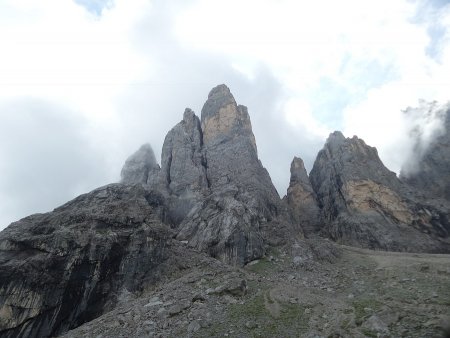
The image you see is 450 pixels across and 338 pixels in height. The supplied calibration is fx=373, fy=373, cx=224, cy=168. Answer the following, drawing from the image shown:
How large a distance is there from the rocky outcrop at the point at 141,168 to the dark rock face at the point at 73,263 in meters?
→ 38.9

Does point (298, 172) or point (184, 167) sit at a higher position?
point (298, 172)

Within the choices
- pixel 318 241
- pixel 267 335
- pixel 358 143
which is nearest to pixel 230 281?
pixel 267 335

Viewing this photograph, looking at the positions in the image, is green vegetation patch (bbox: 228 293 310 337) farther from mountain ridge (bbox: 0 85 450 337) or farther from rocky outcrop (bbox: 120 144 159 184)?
rocky outcrop (bbox: 120 144 159 184)

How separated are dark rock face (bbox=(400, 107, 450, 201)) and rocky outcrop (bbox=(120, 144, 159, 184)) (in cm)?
6119

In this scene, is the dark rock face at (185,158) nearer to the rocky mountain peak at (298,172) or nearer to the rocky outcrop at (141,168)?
the rocky outcrop at (141,168)

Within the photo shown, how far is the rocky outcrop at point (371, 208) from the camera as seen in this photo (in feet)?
223

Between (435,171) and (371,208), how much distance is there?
21.7 metres

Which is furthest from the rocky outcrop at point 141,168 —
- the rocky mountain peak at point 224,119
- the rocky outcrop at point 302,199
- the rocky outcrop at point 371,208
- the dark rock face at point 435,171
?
the dark rock face at point 435,171

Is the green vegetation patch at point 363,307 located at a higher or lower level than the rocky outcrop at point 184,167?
lower

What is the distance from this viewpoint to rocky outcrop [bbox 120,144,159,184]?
93000 millimetres

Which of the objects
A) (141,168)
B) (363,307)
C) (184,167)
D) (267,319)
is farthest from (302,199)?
(267,319)

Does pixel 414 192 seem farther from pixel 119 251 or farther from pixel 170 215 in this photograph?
pixel 119 251

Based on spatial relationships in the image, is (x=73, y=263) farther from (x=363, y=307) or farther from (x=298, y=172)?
(x=298, y=172)

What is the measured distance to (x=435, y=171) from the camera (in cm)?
8438
